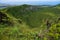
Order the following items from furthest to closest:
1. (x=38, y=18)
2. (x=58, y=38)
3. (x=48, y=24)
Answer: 1. (x=38, y=18)
2. (x=48, y=24)
3. (x=58, y=38)

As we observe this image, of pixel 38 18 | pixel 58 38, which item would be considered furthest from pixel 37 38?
pixel 38 18

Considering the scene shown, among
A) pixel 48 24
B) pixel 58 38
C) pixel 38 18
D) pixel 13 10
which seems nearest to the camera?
pixel 58 38

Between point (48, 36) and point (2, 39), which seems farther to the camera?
point (2, 39)

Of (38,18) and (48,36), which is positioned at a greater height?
(48,36)

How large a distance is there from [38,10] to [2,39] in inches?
1596

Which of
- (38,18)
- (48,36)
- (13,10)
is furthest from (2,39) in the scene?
(13,10)

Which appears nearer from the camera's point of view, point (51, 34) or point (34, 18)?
point (51, 34)

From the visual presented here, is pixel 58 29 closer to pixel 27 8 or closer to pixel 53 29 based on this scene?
pixel 53 29

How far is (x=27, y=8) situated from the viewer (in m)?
50.1

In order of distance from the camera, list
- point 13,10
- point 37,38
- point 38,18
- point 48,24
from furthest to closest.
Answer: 1. point 13,10
2. point 38,18
3. point 48,24
4. point 37,38

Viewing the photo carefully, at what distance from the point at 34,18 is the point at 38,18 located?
4.36 feet

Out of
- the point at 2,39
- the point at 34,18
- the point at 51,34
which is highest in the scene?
the point at 51,34

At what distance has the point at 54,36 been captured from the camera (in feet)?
25.5

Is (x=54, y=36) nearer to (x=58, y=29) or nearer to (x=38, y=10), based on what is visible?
(x=58, y=29)
